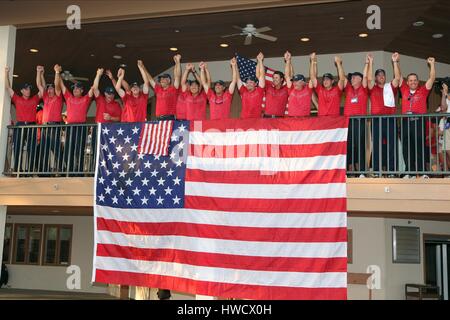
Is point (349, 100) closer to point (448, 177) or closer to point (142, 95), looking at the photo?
point (448, 177)

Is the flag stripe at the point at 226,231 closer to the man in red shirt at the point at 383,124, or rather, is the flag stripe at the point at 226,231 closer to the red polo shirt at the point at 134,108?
the man in red shirt at the point at 383,124

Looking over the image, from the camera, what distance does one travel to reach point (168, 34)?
14406 millimetres

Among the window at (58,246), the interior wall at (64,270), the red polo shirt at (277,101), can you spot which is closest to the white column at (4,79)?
the red polo shirt at (277,101)

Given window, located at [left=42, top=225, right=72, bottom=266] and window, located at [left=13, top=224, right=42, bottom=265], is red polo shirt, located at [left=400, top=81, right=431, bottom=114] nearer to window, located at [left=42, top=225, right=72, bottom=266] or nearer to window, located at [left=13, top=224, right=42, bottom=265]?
window, located at [left=42, top=225, right=72, bottom=266]

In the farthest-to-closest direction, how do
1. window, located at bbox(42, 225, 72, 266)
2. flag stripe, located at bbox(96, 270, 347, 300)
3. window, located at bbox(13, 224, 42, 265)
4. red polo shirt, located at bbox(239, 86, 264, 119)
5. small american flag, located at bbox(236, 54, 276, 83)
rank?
window, located at bbox(13, 224, 42, 265)
window, located at bbox(42, 225, 72, 266)
small american flag, located at bbox(236, 54, 276, 83)
red polo shirt, located at bbox(239, 86, 264, 119)
flag stripe, located at bbox(96, 270, 347, 300)

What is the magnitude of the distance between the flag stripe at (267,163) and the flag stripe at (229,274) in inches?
68.1

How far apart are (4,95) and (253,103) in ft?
18.6

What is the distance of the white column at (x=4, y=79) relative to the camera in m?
12.4

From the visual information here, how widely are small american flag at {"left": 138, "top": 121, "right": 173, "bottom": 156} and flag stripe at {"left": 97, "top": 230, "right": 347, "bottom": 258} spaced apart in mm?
1588

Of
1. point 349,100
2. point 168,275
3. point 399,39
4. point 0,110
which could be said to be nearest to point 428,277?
point 399,39

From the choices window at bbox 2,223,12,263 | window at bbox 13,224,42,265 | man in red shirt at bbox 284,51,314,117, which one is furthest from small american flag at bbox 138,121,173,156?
window at bbox 2,223,12,263

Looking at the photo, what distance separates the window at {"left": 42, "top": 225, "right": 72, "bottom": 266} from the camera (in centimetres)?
1980

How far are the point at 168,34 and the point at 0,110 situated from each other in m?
4.52

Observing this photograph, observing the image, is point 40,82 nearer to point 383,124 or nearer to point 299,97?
point 299,97
